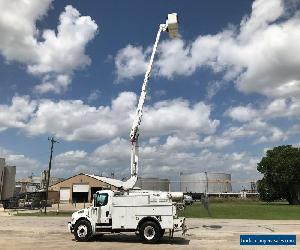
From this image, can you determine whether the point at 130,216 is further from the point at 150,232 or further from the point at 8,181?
the point at 8,181

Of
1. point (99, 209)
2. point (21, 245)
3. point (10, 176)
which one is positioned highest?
point (10, 176)

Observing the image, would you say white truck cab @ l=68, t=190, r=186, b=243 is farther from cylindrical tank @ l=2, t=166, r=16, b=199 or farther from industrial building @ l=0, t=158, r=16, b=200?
cylindrical tank @ l=2, t=166, r=16, b=199

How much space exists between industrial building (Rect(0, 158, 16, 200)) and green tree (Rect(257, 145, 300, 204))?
60.6 metres

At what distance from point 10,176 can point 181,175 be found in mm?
75743

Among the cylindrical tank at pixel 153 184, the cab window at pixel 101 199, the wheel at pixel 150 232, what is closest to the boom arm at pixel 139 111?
the cab window at pixel 101 199

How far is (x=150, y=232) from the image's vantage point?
21828mm

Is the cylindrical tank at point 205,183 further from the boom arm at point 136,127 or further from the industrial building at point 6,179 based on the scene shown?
the boom arm at point 136,127

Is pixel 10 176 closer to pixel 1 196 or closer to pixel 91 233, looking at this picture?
pixel 1 196

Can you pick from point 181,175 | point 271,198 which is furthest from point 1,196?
point 181,175

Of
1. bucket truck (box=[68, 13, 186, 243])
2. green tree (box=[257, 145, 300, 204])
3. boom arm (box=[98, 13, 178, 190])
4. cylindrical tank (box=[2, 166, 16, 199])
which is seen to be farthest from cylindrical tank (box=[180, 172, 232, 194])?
bucket truck (box=[68, 13, 186, 243])

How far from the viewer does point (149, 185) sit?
13888 cm

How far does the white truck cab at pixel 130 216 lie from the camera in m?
21.9

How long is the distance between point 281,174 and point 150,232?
6935 cm

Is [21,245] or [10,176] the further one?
[10,176]
